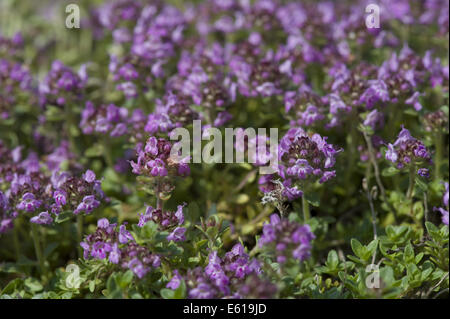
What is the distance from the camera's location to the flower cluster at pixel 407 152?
139 inches

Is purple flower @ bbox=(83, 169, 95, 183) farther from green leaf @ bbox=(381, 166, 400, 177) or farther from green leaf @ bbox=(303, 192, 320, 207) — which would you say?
green leaf @ bbox=(381, 166, 400, 177)

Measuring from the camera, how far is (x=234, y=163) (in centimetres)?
430

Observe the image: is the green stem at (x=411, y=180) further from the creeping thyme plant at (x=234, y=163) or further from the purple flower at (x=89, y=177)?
the purple flower at (x=89, y=177)

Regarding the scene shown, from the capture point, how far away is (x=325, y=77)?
5523 mm

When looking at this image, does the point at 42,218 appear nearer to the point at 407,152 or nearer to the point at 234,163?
the point at 234,163

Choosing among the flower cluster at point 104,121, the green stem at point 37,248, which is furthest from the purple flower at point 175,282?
the flower cluster at point 104,121

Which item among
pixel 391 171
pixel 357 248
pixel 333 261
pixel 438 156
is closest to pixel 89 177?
pixel 333 261

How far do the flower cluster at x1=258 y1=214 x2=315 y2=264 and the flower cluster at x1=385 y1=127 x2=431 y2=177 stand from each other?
3.54ft

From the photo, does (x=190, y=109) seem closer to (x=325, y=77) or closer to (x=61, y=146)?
(x=61, y=146)

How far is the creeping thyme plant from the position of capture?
3.21 meters

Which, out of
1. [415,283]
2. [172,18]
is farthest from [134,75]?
[415,283]

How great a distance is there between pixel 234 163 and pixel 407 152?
1.34 metres

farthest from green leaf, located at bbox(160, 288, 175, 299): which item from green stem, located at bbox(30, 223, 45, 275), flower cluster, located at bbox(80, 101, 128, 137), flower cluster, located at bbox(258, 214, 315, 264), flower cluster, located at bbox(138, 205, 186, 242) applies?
flower cluster, located at bbox(80, 101, 128, 137)
